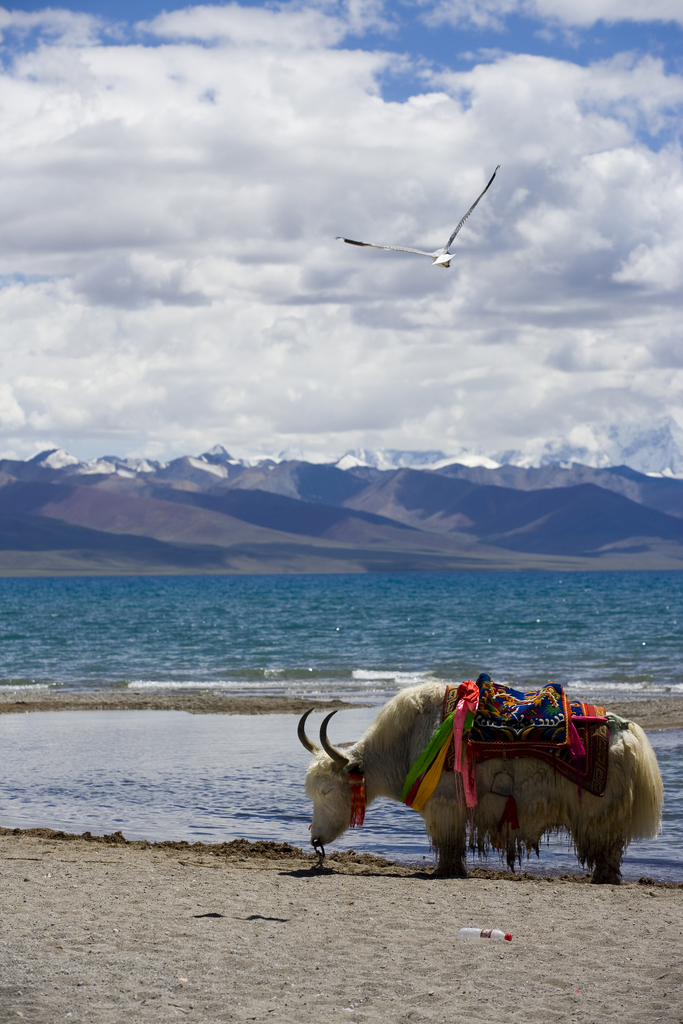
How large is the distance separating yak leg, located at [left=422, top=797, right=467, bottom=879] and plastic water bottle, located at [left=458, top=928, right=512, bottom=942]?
5.69 ft

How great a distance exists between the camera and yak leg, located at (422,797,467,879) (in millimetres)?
7836

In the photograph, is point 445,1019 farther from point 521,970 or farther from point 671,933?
point 671,933

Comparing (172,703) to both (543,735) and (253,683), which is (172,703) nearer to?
(253,683)

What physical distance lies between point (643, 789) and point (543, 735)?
31.0 inches

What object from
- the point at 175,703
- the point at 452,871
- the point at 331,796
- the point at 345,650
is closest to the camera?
the point at 452,871

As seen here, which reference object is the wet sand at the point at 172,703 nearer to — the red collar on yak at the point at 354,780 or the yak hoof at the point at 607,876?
the red collar on yak at the point at 354,780

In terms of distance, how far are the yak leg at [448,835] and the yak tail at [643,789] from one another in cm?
121

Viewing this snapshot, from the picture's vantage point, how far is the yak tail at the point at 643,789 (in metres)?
7.70

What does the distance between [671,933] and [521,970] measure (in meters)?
1.13

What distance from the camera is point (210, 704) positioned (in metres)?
20.4

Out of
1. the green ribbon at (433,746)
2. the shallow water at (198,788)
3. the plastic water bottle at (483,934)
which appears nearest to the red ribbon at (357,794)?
the green ribbon at (433,746)

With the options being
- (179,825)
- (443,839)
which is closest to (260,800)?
(179,825)

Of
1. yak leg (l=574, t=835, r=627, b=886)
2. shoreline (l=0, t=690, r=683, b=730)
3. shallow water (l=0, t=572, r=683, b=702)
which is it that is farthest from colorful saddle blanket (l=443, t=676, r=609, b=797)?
shallow water (l=0, t=572, r=683, b=702)

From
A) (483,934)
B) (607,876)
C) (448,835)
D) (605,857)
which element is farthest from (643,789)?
(483,934)
